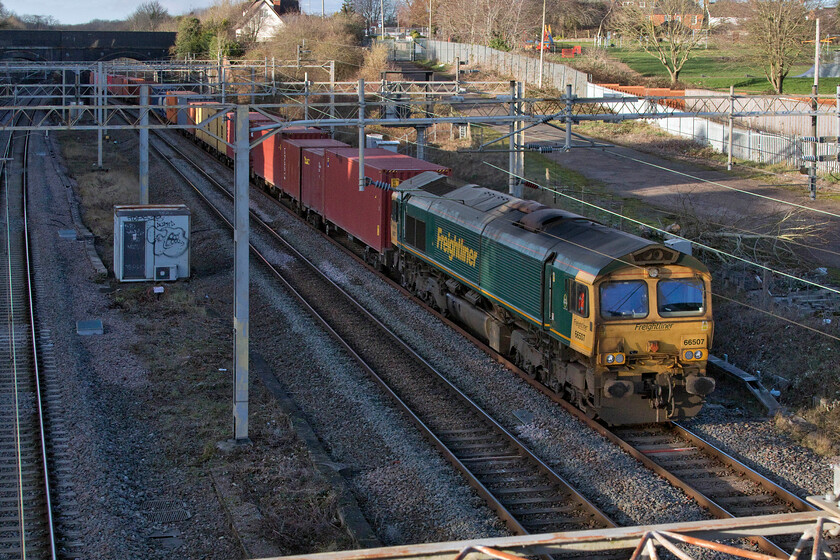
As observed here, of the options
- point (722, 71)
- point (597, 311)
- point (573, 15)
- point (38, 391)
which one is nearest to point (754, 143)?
point (597, 311)

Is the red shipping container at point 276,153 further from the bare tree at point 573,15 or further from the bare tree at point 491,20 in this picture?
the bare tree at point 573,15

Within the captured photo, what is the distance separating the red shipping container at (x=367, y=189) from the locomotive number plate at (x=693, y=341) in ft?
32.6

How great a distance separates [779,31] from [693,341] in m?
40.8

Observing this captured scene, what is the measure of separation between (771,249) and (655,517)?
1327cm

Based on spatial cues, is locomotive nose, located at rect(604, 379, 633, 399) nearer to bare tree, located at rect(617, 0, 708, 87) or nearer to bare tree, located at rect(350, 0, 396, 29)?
bare tree, located at rect(617, 0, 708, 87)

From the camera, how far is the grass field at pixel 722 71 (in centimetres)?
5741

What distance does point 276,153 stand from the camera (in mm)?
35000

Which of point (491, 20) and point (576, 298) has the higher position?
point (491, 20)

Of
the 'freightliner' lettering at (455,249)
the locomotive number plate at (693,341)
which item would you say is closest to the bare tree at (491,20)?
the 'freightliner' lettering at (455,249)

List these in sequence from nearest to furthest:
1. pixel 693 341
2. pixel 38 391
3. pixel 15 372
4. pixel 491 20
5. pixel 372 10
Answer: pixel 693 341, pixel 38 391, pixel 15 372, pixel 491 20, pixel 372 10

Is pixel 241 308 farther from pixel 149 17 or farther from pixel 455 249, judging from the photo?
pixel 149 17

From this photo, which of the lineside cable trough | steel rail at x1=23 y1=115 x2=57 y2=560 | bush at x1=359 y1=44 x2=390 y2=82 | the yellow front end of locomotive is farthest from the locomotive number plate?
bush at x1=359 y1=44 x2=390 y2=82

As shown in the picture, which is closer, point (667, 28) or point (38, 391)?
point (38, 391)

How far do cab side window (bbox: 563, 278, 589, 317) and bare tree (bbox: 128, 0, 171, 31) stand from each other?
133223 mm
